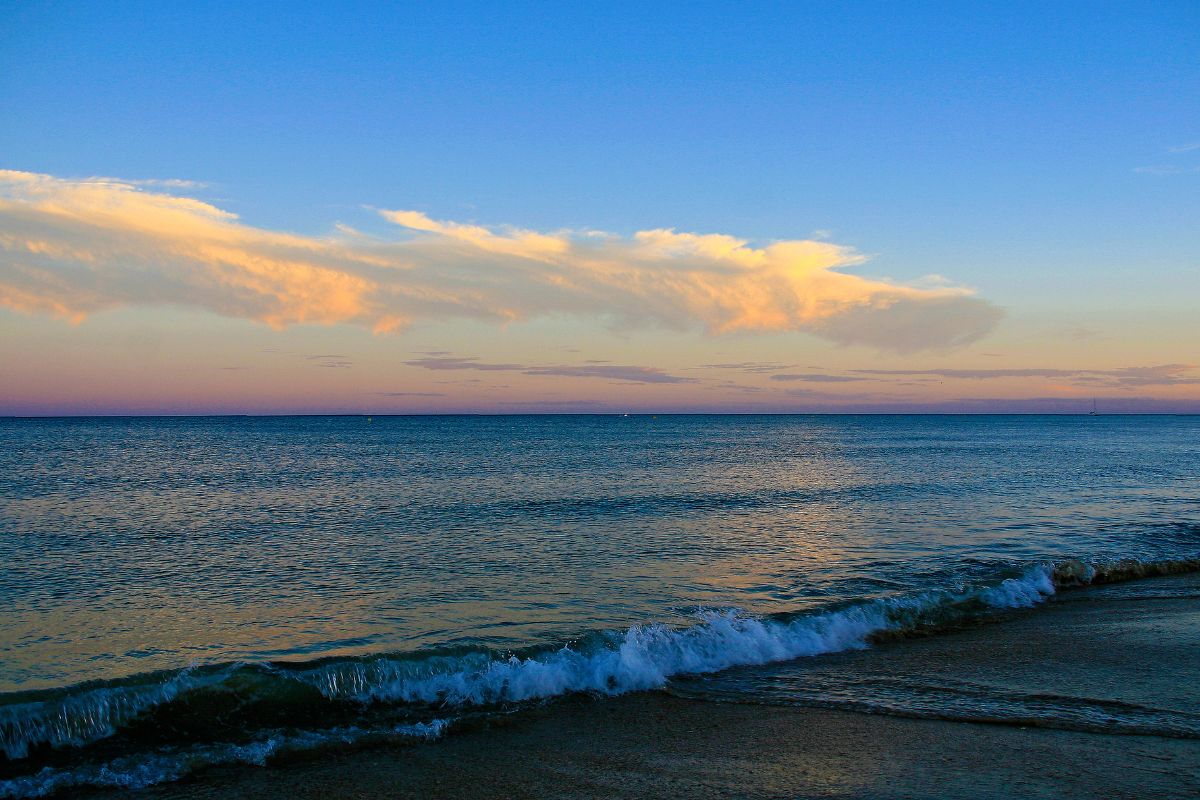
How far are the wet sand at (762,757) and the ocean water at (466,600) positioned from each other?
1.47 ft

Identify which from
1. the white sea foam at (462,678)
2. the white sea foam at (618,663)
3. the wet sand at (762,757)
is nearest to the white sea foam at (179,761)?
the white sea foam at (462,678)

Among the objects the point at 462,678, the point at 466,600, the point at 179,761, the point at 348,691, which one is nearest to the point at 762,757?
the point at 462,678

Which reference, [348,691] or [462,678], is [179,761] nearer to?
[348,691]

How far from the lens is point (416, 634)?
38.7 ft

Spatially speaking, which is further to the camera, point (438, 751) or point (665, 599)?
point (665, 599)

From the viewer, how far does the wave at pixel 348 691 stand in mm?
7914

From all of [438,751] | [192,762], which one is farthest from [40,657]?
[438,751]

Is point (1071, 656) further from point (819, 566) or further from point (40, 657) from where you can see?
point (40, 657)

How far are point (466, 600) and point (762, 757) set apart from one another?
7.66 m

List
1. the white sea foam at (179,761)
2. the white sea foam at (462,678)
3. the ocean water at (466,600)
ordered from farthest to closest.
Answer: the ocean water at (466,600)
the white sea foam at (462,678)
the white sea foam at (179,761)

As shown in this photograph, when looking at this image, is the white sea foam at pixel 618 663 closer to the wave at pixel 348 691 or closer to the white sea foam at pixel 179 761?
the wave at pixel 348 691

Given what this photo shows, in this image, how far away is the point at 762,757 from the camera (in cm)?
726

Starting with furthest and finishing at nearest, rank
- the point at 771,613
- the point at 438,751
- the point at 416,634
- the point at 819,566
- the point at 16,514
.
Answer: the point at 16,514 → the point at 819,566 → the point at 771,613 → the point at 416,634 → the point at 438,751

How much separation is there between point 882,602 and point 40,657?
42.1ft
